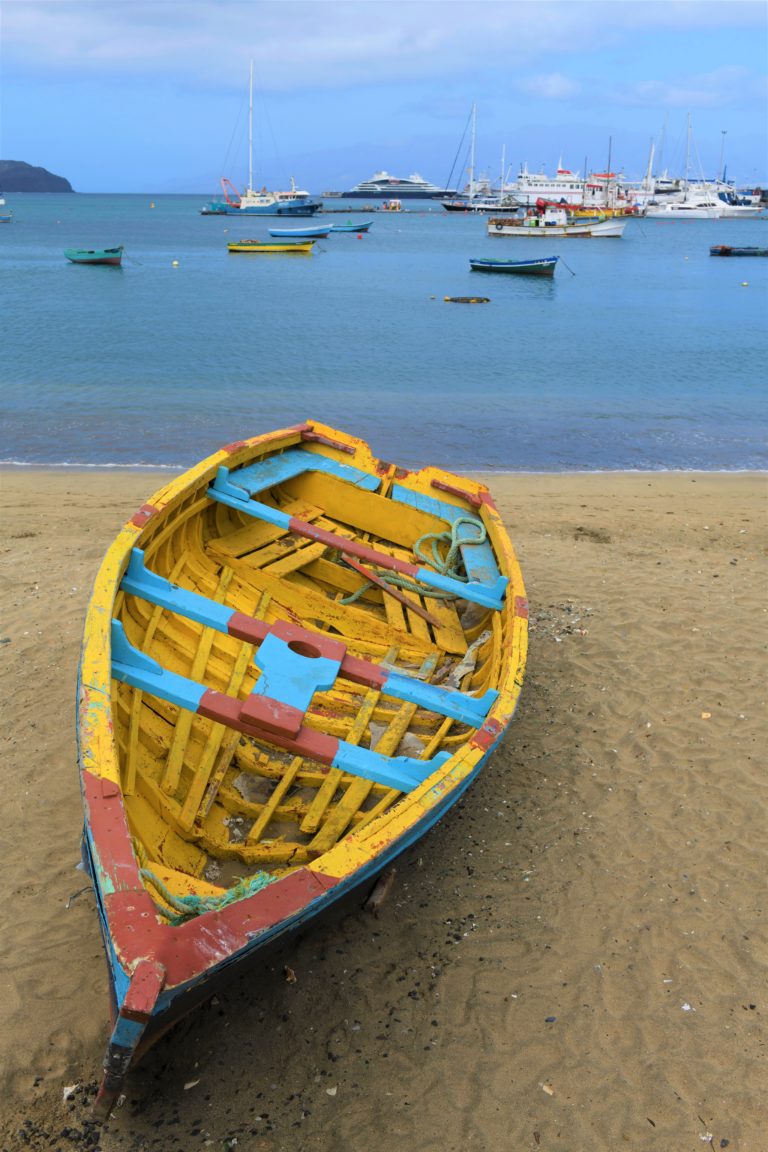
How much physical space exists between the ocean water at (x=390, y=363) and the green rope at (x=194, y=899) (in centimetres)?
1169

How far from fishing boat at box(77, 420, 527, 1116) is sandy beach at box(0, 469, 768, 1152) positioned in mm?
571

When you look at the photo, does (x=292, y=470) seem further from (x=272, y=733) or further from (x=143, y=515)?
(x=272, y=733)

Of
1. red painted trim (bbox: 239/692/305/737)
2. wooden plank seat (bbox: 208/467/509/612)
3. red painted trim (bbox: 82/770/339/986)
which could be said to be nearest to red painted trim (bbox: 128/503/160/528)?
wooden plank seat (bbox: 208/467/509/612)

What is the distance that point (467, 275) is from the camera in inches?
1914

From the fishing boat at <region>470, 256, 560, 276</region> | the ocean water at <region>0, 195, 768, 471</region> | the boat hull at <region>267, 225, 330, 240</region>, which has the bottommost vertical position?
the ocean water at <region>0, 195, 768, 471</region>

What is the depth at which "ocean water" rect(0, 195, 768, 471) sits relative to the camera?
53.5 feet

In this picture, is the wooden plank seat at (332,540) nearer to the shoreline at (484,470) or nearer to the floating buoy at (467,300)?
the shoreline at (484,470)

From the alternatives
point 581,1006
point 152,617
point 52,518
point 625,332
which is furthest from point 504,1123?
point 625,332

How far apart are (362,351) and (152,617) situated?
2099 cm

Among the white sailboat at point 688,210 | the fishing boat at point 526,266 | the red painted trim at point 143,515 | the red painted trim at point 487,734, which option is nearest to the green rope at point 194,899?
the red painted trim at point 487,734

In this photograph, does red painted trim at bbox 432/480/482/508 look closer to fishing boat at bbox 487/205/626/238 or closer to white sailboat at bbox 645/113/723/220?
fishing boat at bbox 487/205/626/238

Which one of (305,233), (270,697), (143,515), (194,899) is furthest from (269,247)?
(194,899)

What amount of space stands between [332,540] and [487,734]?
270cm

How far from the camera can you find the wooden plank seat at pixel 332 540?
620 centimetres
